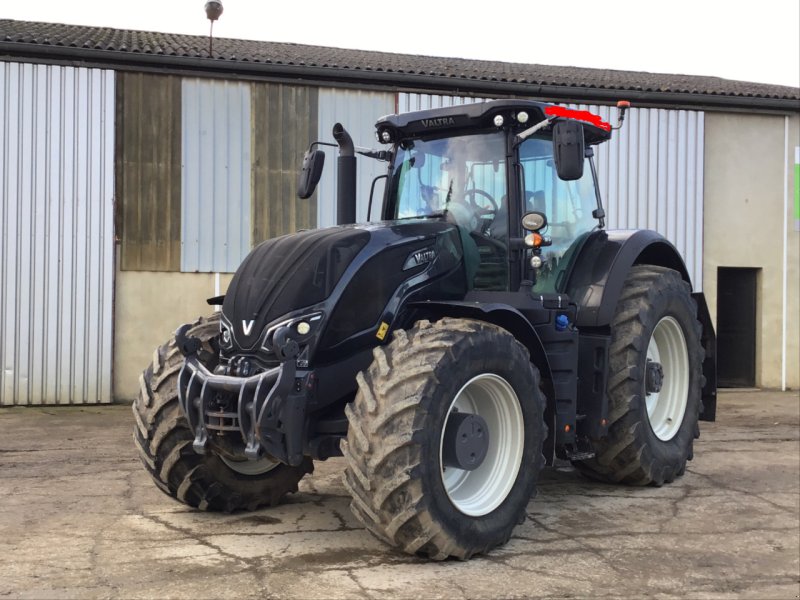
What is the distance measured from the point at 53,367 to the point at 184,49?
476 cm

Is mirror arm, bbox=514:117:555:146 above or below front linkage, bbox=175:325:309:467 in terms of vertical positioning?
above

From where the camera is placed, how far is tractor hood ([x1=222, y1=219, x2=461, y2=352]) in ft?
16.5

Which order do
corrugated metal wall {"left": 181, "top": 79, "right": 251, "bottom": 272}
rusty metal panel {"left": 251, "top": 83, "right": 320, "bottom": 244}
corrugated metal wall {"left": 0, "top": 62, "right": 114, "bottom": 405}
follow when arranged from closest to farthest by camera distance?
1. corrugated metal wall {"left": 0, "top": 62, "right": 114, "bottom": 405}
2. corrugated metal wall {"left": 181, "top": 79, "right": 251, "bottom": 272}
3. rusty metal panel {"left": 251, "top": 83, "right": 320, "bottom": 244}

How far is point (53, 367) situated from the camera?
476 inches

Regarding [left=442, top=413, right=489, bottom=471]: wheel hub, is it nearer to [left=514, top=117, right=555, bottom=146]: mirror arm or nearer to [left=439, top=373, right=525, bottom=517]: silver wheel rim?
[left=439, top=373, right=525, bottom=517]: silver wheel rim

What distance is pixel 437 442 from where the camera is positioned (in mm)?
4625

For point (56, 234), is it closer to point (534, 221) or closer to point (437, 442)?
point (534, 221)

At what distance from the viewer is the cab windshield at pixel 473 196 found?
5957mm

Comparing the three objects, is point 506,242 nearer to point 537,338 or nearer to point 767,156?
point 537,338

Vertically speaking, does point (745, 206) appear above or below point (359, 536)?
above

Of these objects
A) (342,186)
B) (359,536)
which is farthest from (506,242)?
(359,536)

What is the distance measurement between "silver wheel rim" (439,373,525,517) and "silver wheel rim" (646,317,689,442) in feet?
7.36

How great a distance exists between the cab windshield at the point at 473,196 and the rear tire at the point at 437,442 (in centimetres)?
88

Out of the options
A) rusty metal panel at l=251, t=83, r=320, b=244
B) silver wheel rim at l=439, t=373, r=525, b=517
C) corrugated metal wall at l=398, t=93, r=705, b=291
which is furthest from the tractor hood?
corrugated metal wall at l=398, t=93, r=705, b=291
